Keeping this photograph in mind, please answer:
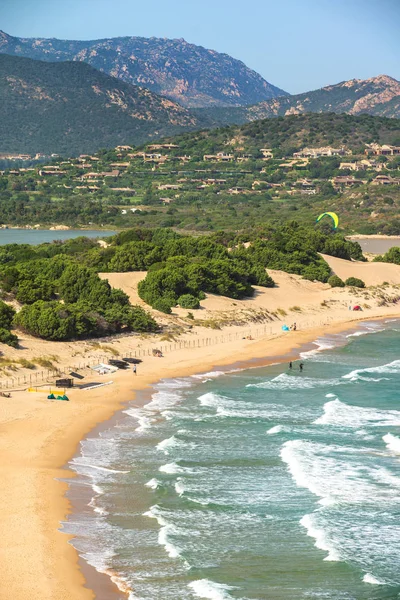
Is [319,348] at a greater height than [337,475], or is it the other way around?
[319,348]

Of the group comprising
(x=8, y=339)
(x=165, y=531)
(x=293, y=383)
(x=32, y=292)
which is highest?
(x=32, y=292)

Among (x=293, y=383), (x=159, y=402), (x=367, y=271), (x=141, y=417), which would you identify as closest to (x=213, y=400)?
(x=159, y=402)

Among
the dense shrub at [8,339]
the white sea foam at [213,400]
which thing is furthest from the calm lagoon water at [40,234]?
the white sea foam at [213,400]

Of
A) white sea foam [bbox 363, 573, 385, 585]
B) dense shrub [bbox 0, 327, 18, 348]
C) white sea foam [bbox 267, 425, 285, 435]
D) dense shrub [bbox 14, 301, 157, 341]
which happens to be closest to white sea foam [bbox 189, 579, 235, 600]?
white sea foam [bbox 363, 573, 385, 585]

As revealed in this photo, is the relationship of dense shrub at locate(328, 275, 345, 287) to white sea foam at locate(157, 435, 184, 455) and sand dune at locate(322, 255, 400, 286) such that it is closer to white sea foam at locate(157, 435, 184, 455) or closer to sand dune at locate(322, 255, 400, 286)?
sand dune at locate(322, 255, 400, 286)

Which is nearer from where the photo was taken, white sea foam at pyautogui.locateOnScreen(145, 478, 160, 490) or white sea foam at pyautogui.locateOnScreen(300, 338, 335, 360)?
white sea foam at pyautogui.locateOnScreen(145, 478, 160, 490)

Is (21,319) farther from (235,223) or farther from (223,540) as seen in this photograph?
(235,223)

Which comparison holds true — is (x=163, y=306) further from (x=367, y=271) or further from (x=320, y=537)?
(x=320, y=537)
